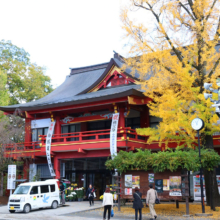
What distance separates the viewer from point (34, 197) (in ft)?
63.1

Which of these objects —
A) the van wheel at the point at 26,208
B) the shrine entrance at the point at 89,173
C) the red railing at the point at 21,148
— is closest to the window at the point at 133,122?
the shrine entrance at the point at 89,173

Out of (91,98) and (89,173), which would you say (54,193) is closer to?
(89,173)

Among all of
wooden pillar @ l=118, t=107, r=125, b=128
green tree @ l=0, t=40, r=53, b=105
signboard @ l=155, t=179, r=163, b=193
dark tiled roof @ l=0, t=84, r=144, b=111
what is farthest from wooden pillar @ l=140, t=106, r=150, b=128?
green tree @ l=0, t=40, r=53, b=105

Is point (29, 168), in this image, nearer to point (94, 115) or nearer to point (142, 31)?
point (94, 115)

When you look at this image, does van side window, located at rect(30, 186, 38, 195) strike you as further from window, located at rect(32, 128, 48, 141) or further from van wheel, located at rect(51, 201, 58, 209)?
window, located at rect(32, 128, 48, 141)

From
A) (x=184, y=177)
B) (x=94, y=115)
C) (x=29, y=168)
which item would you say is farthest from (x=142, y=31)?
(x=29, y=168)

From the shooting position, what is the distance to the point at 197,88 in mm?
16547

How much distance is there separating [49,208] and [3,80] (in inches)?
772

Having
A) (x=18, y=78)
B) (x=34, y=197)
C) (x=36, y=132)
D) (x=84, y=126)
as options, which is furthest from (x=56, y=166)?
(x=18, y=78)

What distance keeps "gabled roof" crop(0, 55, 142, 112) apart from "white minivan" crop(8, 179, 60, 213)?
24.9 feet

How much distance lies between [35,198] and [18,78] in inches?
1067

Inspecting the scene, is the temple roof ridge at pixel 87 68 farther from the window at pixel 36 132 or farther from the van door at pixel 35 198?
the van door at pixel 35 198

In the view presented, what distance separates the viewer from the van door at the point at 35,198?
19062 millimetres

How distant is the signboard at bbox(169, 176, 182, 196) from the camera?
15617 millimetres
